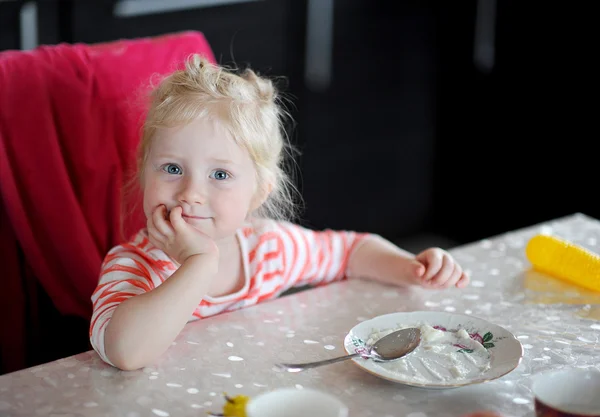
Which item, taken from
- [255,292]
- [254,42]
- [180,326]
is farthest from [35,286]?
[254,42]

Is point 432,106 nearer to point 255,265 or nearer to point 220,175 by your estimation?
point 255,265

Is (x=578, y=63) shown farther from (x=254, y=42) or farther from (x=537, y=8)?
(x=254, y=42)

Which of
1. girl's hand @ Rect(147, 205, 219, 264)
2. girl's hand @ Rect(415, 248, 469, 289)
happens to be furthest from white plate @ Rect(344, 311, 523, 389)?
girl's hand @ Rect(147, 205, 219, 264)

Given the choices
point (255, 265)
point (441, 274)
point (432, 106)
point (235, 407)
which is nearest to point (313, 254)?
point (255, 265)

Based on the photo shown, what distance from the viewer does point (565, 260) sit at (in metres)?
1.42

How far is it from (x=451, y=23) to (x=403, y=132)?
489 millimetres

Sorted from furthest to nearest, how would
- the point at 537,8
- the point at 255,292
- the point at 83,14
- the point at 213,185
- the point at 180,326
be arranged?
the point at 537,8
the point at 83,14
the point at 255,292
the point at 213,185
the point at 180,326

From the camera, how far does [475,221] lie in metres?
3.43

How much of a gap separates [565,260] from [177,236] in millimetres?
689

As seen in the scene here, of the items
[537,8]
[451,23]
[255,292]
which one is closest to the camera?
[255,292]

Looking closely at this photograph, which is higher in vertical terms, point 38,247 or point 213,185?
point 213,185

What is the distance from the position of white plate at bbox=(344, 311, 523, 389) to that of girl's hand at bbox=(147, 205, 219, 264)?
10.0 inches

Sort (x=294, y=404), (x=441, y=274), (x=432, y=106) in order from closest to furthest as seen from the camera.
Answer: (x=294, y=404) → (x=441, y=274) → (x=432, y=106)

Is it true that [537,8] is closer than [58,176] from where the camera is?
No
